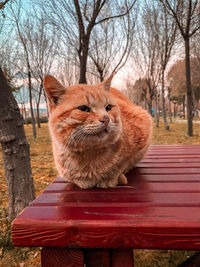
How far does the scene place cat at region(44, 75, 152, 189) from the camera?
4.00 feet

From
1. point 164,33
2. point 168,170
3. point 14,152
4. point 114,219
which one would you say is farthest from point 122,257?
point 164,33

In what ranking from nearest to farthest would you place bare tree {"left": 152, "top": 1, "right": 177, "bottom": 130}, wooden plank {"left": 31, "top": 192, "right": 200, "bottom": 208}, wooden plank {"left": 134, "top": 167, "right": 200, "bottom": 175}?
wooden plank {"left": 31, "top": 192, "right": 200, "bottom": 208} < wooden plank {"left": 134, "top": 167, "right": 200, "bottom": 175} < bare tree {"left": 152, "top": 1, "right": 177, "bottom": 130}

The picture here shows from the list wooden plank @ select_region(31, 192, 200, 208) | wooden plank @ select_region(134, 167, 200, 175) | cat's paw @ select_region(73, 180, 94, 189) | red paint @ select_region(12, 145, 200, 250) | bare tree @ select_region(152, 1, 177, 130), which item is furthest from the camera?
bare tree @ select_region(152, 1, 177, 130)

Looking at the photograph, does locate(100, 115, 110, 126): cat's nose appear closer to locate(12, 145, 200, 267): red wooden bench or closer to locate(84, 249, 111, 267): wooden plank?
locate(12, 145, 200, 267): red wooden bench

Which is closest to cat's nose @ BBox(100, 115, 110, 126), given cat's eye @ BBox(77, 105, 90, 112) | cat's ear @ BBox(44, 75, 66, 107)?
cat's eye @ BBox(77, 105, 90, 112)

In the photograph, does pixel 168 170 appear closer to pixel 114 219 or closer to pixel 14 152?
pixel 114 219

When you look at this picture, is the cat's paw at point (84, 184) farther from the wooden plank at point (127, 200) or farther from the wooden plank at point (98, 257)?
the wooden plank at point (98, 257)

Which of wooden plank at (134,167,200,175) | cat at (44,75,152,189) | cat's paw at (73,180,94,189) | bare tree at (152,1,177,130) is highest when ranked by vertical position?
bare tree at (152,1,177,130)

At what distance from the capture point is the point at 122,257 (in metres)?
1.02

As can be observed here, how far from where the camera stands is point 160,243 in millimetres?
877

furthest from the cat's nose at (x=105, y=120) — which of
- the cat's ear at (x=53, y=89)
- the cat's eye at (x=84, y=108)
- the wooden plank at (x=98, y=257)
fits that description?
the wooden plank at (x=98, y=257)

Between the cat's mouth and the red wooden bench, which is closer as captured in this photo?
the red wooden bench

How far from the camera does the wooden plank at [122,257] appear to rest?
40.3 inches

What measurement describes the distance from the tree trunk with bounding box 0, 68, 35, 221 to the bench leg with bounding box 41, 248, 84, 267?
57.4 inches
